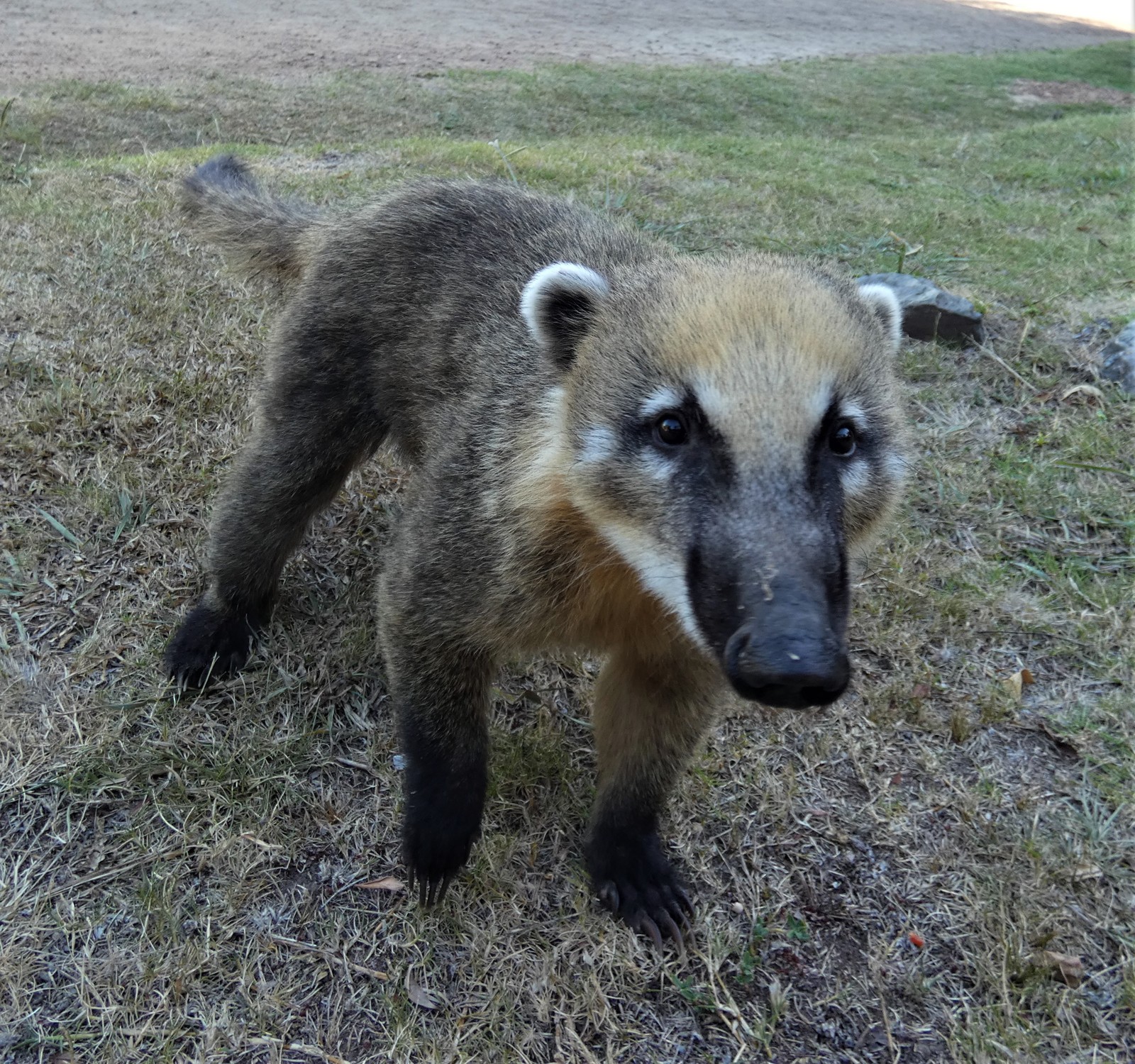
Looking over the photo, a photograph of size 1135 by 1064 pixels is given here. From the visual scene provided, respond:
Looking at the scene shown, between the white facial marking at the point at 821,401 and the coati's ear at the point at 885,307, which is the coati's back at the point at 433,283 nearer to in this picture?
the coati's ear at the point at 885,307

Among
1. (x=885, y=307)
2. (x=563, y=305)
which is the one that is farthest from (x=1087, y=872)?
(x=563, y=305)

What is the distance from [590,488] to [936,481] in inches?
121

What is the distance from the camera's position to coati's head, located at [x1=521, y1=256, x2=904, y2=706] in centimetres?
198

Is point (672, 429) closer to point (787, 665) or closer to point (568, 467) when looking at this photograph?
point (568, 467)

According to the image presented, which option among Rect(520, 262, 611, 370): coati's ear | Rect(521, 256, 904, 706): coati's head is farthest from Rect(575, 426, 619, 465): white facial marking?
Rect(520, 262, 611, 370): coati's ear

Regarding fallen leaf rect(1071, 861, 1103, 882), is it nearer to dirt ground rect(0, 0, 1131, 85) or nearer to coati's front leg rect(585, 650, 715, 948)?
coati's front leg rect(585, 650, 715, 948)

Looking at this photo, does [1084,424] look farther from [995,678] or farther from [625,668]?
[625,668]

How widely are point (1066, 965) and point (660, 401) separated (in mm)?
2218

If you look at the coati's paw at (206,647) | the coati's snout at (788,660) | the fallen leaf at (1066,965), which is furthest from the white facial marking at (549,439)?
the fallen leaf at (1066,965)

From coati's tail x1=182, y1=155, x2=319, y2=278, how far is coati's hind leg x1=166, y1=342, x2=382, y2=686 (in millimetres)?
798

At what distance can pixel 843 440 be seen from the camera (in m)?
2.42

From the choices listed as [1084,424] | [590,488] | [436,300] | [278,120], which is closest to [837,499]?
[590,488]

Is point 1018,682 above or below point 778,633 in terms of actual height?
below

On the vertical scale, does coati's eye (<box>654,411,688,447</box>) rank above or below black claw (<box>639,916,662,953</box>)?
above
